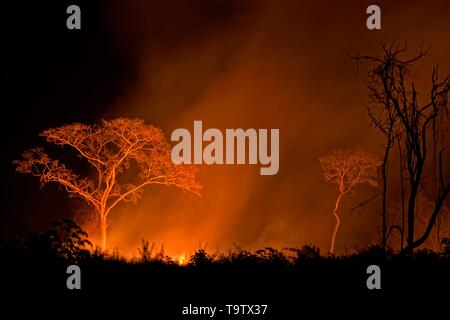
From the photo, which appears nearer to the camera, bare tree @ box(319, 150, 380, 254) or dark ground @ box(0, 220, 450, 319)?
dark ground @ box(0, 220, 450, 319)

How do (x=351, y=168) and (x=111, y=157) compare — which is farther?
(x=351, y=168)

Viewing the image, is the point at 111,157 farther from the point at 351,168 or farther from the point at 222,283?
the point at 222,283

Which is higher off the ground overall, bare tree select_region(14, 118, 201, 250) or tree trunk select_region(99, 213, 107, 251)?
bare tree select_region(14, 118, 201, 250)

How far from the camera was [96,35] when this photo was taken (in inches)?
1160

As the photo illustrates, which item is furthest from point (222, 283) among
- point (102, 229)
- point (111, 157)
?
point (111, 157)

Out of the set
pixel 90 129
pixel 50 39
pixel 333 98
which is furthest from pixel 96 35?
pixel 333 98

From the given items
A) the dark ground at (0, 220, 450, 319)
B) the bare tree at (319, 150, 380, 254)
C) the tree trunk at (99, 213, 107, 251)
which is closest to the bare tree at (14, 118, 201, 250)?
the tree trunk at (99, 213, 107, 251)

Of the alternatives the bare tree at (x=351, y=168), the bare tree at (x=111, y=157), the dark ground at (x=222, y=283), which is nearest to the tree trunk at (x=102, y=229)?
the bare tree at (x=111, y=157)

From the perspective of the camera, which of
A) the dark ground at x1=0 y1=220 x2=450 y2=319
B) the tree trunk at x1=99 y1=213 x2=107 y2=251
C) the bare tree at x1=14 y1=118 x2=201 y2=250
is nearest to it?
the dark ground at x1=0 y1=220 x2=450 y2=319

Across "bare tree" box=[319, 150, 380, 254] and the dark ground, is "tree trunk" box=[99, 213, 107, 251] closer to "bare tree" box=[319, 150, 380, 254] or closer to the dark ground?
"bare tree" box=[319, 150, 380, 254]

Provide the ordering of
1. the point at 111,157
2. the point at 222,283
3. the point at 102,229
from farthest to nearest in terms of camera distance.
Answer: the point at 111,157 → the point at 102,229 → the point at 222,283

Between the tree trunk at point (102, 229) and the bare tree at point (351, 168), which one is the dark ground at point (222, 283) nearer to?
the tree trunk at point (102, 229)

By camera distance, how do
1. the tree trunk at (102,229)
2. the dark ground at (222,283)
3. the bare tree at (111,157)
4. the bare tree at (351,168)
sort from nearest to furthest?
the dark ground at (222,283) < the tree trunk at (102,229) < the bare tree at (111,157) < the bare tree at (351,168)
